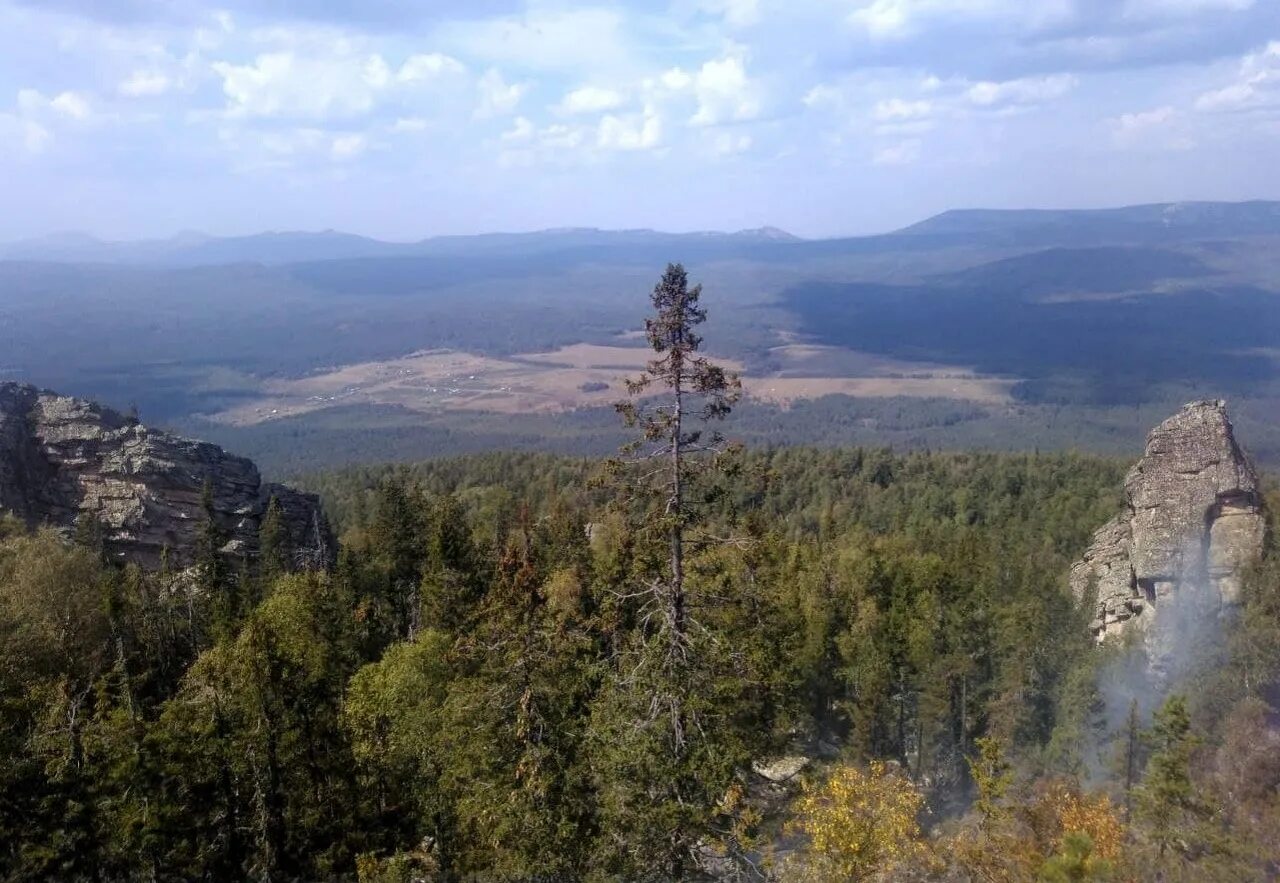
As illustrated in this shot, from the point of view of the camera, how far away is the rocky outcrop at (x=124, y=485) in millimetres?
53781

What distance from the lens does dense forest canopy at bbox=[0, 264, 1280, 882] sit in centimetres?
1756

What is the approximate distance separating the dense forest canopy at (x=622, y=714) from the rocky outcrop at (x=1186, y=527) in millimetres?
4489

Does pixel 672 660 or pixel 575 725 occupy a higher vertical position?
pixel 672 660

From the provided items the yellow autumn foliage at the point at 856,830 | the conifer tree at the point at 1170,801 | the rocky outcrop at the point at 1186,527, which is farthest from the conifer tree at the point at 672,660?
the rocky outcrop at the point at 1186,527

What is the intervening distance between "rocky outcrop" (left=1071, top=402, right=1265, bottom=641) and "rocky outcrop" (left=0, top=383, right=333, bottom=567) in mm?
49110

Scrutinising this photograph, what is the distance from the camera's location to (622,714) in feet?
58.2

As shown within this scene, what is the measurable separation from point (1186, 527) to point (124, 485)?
63.4 meters

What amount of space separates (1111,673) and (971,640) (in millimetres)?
6131

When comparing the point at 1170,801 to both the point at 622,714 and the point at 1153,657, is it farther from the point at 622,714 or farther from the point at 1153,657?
the point at 1153,657

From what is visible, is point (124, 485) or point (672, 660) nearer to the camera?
point (672, 660)

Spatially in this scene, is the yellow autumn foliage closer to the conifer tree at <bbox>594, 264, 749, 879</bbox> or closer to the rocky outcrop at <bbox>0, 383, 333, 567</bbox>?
the conifer tree at <bbox>594, 264, 749, 879</bbox>

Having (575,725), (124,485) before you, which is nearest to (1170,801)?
(575,725)

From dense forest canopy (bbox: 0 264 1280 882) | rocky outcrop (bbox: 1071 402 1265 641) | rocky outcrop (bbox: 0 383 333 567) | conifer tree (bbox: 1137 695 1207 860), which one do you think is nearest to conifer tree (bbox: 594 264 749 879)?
dense forest canopy (bbox: 0 264 1280 882)

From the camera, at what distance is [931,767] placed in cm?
4666
